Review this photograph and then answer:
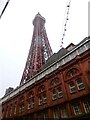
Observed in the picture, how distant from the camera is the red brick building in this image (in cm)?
1188

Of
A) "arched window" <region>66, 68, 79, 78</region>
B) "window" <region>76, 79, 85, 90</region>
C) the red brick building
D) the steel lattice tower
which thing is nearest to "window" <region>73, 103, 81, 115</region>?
the red brick building

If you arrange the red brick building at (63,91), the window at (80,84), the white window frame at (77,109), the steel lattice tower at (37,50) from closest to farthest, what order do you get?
the white window frame at (77,109) < the red brick building at (63,91) < the window at (80,84) < the steel lattice tower at (37,50)

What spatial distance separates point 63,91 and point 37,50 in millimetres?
25845

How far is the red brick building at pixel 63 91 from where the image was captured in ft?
39.0

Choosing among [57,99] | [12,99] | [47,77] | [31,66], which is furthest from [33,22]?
[57,99]

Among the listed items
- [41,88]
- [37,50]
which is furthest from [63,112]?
[37,50]

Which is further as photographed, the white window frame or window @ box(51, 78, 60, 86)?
window @ box(51, 78, 60, 86)

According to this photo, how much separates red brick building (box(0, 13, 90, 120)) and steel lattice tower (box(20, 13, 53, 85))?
13.8 m

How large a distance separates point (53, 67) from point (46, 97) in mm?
3807

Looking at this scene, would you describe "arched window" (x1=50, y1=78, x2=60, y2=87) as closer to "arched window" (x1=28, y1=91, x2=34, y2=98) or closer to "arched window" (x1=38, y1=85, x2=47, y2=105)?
"arched window" (x1=38, y1=85, x2=47, y2=105)

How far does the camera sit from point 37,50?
38344mm

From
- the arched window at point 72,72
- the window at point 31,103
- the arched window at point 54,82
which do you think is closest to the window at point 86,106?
the arched window at point 72,72

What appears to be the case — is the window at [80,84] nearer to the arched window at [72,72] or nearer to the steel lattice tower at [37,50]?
the arched window at [72,72]

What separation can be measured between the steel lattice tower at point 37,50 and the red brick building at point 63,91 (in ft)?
45.1
